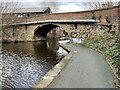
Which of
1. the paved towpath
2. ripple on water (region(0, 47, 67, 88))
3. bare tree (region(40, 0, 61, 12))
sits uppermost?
bare tree (region(40, 0, 61, 12))

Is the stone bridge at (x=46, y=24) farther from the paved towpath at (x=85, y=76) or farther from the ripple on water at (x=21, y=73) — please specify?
the paved towpath at (x=85, y=76)

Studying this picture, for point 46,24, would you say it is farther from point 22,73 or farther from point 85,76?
point 85,76

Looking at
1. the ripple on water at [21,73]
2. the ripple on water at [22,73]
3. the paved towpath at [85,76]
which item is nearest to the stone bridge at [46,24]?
the ripple on water at [22,73]

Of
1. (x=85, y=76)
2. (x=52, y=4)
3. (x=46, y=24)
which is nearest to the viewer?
(x=85, y=76)

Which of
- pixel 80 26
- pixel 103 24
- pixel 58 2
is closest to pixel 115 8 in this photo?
pixel 103 24

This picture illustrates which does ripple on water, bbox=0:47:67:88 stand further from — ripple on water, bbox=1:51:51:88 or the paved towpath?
the paved towpath

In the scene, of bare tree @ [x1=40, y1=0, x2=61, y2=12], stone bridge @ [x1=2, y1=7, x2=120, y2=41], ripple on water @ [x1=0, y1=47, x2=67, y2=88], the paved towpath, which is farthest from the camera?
bare tree @ [x1=40, y1=0, x2=61, y2=12]

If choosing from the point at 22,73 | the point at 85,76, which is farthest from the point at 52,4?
the point at 85,76

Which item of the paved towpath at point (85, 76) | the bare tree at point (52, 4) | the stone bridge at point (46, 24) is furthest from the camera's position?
the bare tree at point (52, 4)

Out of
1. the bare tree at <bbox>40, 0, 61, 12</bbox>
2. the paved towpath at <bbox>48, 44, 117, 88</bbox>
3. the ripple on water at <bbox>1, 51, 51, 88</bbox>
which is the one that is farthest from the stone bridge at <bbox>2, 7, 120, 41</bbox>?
the bare tree at <bbox>40, 0, 61, 12</bbox>

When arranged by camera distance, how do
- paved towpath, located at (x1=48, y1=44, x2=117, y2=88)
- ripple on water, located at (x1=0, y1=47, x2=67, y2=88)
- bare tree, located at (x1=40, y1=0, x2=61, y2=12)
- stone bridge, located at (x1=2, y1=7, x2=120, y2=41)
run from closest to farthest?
paved towpath, located at (x1=48, y1=44, x2=117, y2=88) < ripple on water, located at (x1=0, y1=47, x2=67, y2=88) < stone bridge, located at (x1=2, y1=7, x2=120, y2=41) < bare tree, located at (x1=40, y1=0, x2=61, y2=12)

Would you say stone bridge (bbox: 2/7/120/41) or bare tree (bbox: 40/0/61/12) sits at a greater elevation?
bare tree (bbox: 40/0/61/12)

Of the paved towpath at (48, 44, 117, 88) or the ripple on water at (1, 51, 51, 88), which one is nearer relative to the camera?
the paved towpath at (48, 44, 117, 88)

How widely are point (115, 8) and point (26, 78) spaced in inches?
757
